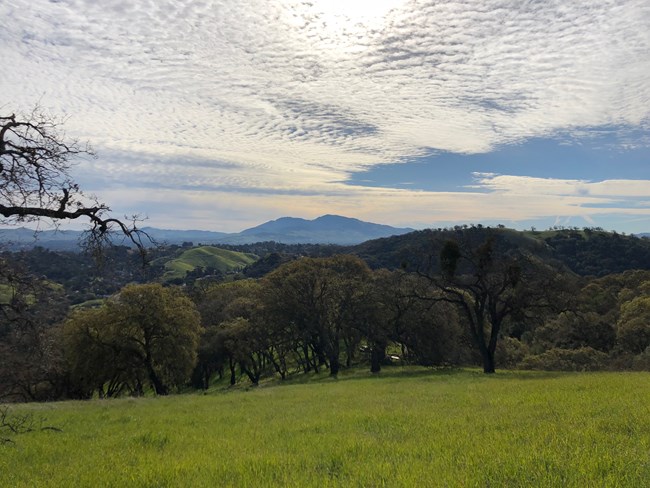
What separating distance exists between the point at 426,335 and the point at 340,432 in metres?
41.2

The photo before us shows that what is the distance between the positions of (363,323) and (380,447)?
133ft

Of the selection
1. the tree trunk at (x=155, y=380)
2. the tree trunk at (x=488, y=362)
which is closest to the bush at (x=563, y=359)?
the tree trunk at (x=488, y=362)

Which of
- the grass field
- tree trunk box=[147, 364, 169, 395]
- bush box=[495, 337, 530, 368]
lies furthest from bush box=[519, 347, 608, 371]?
tree trunk box=[147, 364, 169, 395]

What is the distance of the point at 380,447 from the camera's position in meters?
9.62

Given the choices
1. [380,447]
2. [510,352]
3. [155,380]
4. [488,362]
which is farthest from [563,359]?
[155,380]

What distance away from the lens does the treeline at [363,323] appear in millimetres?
34344

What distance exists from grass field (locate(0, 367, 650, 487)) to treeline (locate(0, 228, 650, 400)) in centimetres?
1713

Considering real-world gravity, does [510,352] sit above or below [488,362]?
below

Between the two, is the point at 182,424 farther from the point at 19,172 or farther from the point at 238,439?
the point at 19,172

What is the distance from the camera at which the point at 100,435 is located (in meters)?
15.2

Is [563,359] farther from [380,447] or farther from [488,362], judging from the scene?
[380,447]

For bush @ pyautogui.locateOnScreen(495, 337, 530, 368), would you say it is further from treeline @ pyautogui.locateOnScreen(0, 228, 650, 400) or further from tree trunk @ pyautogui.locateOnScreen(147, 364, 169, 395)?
tree trunk @ pyautogui.locateOnScreen(147, 364, 169, 395)

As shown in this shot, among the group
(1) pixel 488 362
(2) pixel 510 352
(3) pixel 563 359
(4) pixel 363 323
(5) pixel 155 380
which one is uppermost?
(1) pixel 488 362

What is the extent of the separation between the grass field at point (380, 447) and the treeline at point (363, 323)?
56.2ft
